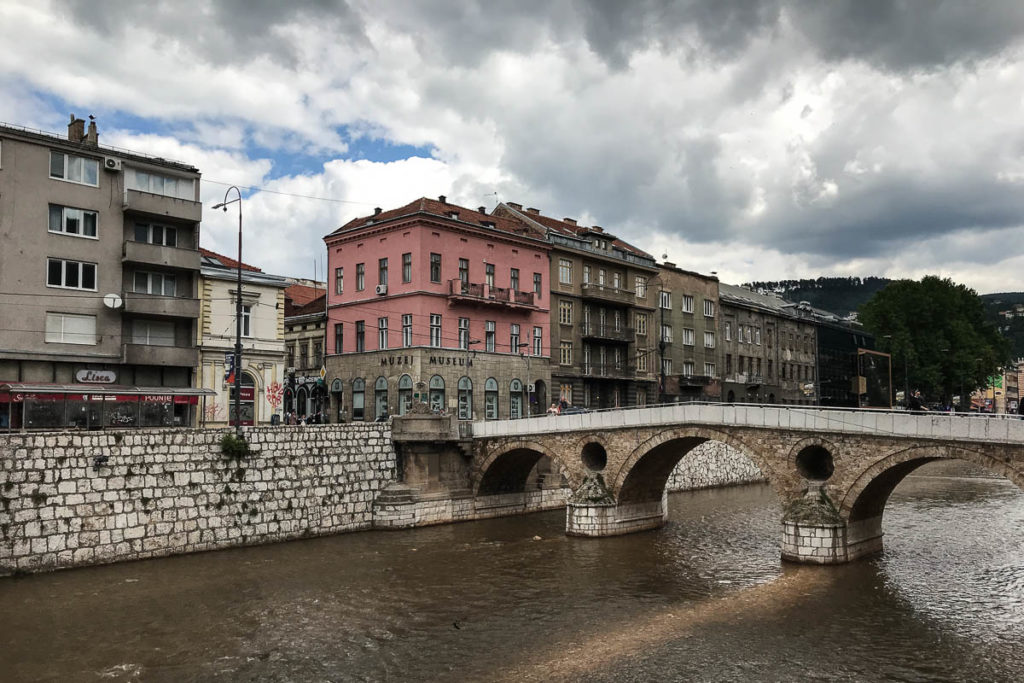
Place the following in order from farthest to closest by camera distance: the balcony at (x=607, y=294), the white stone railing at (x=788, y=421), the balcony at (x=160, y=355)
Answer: the balcony at (x=607, y=294) → the balcony at (x=160, y=355) → the white stone railing at (x=788, y=421)

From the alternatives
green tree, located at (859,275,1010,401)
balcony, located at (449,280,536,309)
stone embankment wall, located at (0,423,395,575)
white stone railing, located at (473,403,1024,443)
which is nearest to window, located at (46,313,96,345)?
stone embankment wall, located at (0,423,395,575)

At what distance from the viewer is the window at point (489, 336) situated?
50750mm

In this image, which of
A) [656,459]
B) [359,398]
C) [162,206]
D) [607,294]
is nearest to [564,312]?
[607,294]

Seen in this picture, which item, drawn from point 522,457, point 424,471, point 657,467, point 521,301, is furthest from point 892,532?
point 521,301

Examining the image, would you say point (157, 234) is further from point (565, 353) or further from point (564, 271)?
point (565, 353)

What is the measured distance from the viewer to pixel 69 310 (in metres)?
36.3

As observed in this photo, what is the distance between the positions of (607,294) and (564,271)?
3.93 metres

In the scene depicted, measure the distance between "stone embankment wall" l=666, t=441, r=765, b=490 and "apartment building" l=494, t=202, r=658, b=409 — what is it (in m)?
6.88

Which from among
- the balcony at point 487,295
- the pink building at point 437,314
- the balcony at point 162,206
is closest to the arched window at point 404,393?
the pink building at point 437,314

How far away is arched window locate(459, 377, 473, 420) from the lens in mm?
48438

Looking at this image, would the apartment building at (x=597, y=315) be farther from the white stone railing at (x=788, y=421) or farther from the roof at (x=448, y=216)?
the white stone railing at (x=788, y=421)

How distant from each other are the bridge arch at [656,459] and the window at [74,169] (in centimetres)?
2693

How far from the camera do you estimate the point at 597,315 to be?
58.8 m

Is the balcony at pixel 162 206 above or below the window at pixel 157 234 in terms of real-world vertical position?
above
